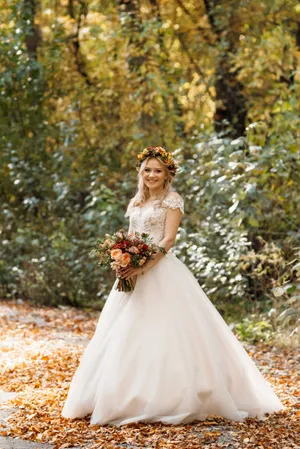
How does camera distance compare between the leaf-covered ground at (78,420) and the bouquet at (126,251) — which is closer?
the leaf-covered ground at (78,420)

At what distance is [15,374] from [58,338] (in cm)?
254

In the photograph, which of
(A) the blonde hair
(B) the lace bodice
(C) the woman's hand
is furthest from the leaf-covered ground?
(A) the blonde hair

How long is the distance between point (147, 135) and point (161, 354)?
27.5 feet

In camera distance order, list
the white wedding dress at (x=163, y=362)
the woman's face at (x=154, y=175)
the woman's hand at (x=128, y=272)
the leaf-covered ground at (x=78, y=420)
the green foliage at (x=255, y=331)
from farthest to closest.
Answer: the green foliage at (x=255, y=331)
the woman's face at (x=154, y=175)
the woman's hand at (x=128, y=272)
the white wedding dress at (x=163, y=362)
the leaf-covered ground at (x=78, y=420)

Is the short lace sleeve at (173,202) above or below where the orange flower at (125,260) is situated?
above

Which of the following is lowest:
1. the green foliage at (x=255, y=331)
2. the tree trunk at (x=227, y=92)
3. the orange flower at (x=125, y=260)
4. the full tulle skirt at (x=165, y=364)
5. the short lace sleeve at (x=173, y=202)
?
the green foliage at (x=255, y=331)

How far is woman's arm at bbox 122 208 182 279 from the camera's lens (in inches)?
225

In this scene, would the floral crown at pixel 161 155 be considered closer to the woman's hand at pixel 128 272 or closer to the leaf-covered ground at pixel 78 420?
the woman's hand at pixel 128 272

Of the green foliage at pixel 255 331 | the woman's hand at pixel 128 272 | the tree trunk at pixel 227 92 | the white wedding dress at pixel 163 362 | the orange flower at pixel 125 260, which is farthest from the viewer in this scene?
the tree trunk at pixel 227 92

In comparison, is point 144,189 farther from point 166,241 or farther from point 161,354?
point 161,354

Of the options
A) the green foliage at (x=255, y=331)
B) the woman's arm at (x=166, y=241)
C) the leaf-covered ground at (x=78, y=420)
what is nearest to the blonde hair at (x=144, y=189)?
the woman's arm at (x=166, y=241)

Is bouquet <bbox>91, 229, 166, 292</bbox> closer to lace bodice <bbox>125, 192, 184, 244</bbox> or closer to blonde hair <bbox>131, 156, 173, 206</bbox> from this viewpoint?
lace bodice <bbox>125, 192, 184, 244</bbox>

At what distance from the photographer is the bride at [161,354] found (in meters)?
5.42

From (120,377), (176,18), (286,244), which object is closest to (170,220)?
(120,377)
